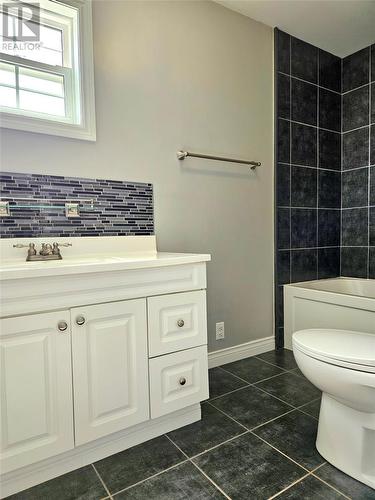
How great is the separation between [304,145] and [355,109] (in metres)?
0.63

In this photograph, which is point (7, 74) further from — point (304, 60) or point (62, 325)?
point (304, 60)

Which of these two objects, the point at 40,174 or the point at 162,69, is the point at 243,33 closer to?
the point at 162,69

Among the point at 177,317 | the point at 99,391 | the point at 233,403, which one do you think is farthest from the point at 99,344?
the point at 233,403

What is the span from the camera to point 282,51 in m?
2.41

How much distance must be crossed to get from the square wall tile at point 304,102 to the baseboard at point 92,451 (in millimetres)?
2196

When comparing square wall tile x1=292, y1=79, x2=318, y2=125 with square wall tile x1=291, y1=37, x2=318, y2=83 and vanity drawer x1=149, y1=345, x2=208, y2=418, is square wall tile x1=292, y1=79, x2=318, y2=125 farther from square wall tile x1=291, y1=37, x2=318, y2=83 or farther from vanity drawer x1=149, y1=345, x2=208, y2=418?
vanity drawer x1=149, y1=345, x2=208, y2=418

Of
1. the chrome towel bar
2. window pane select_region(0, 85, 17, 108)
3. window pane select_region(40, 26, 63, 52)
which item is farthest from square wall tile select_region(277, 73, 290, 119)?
window pane select_region(0, 85, 17, 108)

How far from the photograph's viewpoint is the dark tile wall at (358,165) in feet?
8.70

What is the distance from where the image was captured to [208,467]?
1.24 meters

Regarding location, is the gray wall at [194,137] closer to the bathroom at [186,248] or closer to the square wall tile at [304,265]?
the bathroom at [186,248]

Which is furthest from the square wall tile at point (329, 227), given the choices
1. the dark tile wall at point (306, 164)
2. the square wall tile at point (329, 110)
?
the square wall tile at point (329, 110)

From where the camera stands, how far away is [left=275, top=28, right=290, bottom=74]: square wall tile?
2377 mm

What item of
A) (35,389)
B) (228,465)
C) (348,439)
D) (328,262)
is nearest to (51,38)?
(35,389)

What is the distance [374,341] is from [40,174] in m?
1.64
